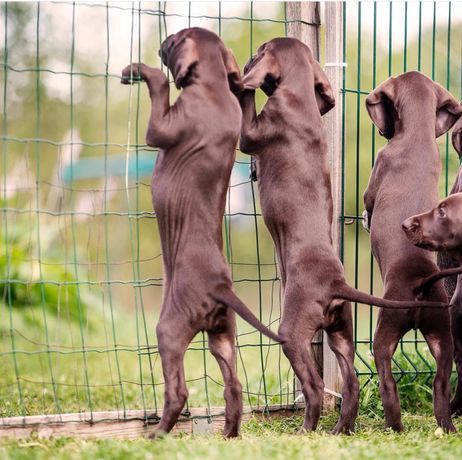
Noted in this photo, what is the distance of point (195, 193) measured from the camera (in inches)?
191

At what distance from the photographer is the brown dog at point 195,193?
4723 mm

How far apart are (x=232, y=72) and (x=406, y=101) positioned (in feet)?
3.87

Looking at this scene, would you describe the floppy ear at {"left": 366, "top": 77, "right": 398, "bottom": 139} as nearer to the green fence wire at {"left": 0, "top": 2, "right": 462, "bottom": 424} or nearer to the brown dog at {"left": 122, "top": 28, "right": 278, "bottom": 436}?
the green fence wire at {"left": 0, "top": 2, "right": 462, "bottom": 424}

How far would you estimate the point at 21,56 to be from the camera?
19781 millimetres

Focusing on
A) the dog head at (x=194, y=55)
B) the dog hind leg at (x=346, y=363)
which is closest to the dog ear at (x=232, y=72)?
the dog head at (x=194, y=55)

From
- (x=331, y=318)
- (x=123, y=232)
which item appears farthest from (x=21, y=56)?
(x=331, y=318)

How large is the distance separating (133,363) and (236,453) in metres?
5.70

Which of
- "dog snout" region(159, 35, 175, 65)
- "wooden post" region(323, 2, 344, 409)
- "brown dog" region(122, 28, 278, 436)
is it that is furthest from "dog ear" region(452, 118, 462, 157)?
"dog snout" region(159, 35, 175, 65)

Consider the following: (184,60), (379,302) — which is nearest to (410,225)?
(379,302)

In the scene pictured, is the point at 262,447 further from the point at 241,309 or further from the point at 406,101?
the point at 406,101

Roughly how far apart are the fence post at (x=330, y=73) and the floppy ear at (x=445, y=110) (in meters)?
0.63

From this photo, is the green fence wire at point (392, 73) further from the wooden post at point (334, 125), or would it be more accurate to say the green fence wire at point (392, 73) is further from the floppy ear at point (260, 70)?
the floppy ear at point (260, 70)

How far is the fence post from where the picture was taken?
5.97 m

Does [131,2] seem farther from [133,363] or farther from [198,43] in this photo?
[133,363]
